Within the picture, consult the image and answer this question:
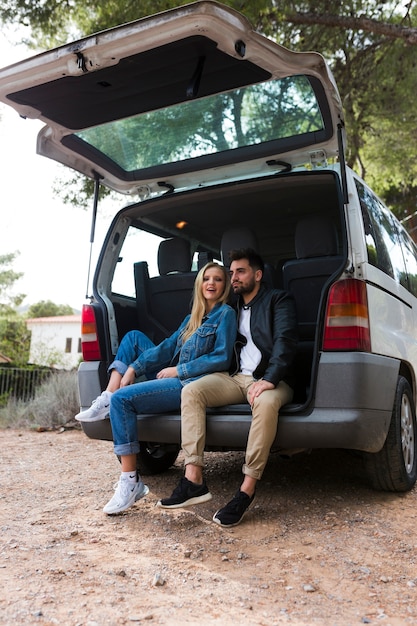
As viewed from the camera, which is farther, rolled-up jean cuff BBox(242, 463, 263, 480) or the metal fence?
the metal fence

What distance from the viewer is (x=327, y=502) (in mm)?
3643

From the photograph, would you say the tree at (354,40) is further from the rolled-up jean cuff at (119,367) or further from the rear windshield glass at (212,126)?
the rolled-up jean cuff at (119,367)

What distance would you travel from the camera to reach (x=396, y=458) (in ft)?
11.7

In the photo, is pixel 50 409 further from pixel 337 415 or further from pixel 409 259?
pixel 337 415

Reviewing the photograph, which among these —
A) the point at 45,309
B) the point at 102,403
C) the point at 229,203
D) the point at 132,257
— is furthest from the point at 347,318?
the point at 45,309

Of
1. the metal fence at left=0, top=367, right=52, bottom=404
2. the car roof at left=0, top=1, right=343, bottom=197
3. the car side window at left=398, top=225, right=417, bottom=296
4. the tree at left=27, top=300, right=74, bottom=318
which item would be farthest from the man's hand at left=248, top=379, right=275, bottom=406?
the tree at left=27, top=300, right=74, bottom=318

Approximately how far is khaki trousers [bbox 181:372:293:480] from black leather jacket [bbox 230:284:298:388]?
10cm

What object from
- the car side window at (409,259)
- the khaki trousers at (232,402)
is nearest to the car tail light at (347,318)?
the khaki trousers at (232,402)

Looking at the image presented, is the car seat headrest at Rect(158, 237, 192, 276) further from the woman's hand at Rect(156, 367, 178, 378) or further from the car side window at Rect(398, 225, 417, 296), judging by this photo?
the car side window at Rect(398, 225, 417, 296)

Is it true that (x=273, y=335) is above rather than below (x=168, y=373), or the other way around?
above

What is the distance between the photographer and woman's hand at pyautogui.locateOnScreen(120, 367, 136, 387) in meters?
3.83

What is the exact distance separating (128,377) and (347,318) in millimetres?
1405

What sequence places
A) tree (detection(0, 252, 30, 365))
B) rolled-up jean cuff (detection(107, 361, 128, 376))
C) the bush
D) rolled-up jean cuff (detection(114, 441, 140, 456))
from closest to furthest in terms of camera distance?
rolled-up jean cuff (detection(114, 441, 140, 456)) < rolled-up jean cuff (detection(107, 361, 128, 376)) < the bush < tree (detection(0, 252, 30, 365))

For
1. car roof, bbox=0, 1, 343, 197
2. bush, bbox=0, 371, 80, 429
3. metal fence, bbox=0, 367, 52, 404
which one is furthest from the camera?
metal fence, bbox=0, 367, 52, 404
